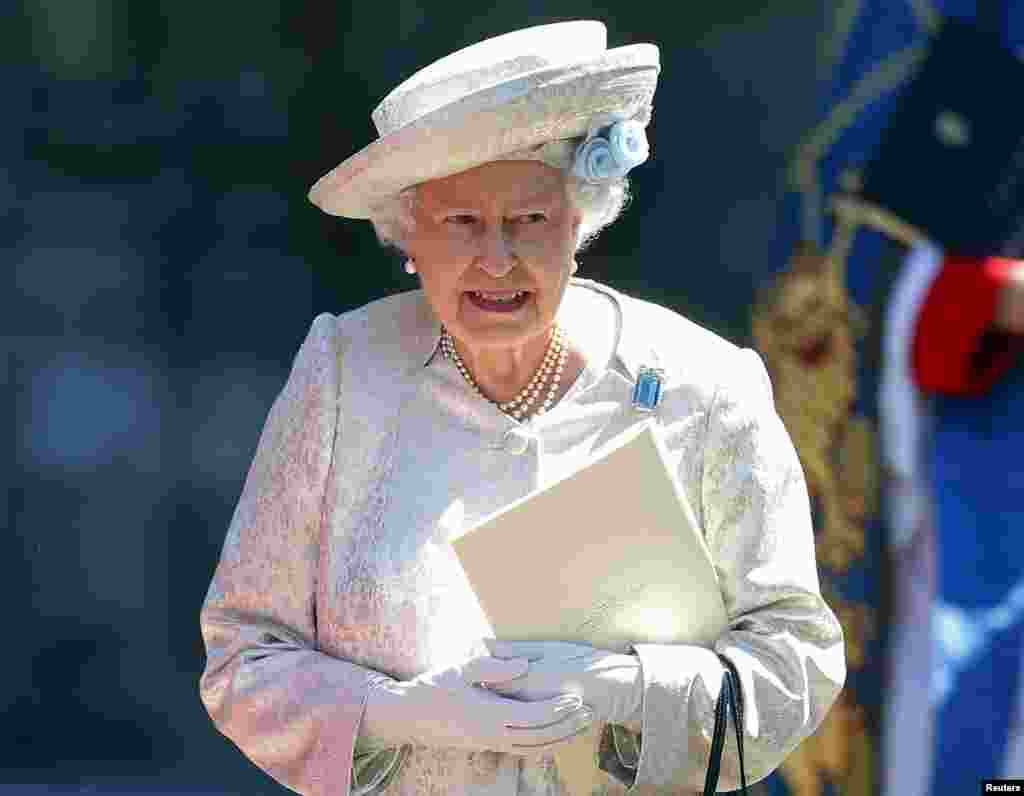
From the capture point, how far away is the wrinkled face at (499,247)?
10.8ft

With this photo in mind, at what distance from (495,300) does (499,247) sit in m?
0.08

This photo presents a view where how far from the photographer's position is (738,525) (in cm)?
335

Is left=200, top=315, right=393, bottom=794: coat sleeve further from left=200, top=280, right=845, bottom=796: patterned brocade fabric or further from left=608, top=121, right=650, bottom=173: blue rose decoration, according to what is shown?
left=608, top=121, right=650, bottom=173: blue rose decoration

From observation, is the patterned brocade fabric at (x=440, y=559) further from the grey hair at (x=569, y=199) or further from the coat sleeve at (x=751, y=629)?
the grey hair at (x=569, y=199)

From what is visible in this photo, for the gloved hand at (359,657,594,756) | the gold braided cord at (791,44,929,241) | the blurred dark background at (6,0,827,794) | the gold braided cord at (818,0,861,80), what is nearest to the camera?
the gloved hand at (359,657,594,756)

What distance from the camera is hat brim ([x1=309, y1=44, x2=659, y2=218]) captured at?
10.5ft

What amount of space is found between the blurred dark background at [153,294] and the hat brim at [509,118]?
229cm

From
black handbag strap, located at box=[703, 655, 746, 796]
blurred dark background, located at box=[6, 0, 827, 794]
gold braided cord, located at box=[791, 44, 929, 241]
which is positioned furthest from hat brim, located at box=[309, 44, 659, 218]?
blurred dark background, located at box=[6, 0, 827, 794]

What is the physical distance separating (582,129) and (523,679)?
714mm

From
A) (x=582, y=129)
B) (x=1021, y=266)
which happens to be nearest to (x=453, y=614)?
(x=582, y=129)

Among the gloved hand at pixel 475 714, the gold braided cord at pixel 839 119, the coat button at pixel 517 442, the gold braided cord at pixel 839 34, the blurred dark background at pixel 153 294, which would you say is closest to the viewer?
the gloved hand at pixel 475 714

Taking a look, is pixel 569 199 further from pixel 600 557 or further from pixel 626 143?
pixel 600 557

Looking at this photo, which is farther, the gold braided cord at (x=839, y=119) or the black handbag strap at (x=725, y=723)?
the gold braided cord at (x=839, y=119)

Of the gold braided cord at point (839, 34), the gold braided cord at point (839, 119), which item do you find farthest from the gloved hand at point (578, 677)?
the gold braided cord at point (839, 34)
